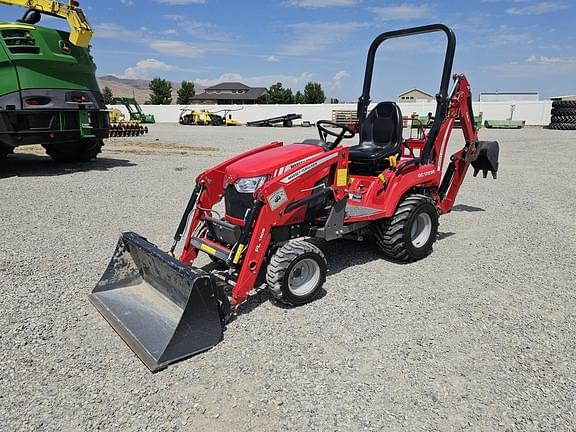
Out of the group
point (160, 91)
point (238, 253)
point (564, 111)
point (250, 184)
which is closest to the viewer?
point (238, 253)

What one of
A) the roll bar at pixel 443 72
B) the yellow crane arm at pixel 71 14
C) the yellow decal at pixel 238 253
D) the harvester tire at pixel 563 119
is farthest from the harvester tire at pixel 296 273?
the harvester tire at pixel 563 119

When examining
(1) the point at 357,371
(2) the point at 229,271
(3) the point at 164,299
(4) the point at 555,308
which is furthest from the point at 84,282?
(4) the point at 555,308

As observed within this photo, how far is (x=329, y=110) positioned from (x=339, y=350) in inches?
1582

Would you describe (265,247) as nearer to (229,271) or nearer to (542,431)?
(229,271)

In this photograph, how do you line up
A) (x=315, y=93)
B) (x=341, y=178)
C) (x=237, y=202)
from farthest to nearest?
(x=315, y=93)
(x=341, y=178)
(x=237, y=202)

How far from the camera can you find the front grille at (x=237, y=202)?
3.99 meters

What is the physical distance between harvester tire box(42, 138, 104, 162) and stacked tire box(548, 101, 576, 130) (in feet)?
97.7

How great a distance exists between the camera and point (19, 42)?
931 centimetres

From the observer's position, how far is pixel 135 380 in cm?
296

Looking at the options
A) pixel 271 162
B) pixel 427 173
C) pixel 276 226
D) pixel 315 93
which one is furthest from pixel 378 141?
pixel 315 93

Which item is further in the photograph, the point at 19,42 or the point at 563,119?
the point at 563,119

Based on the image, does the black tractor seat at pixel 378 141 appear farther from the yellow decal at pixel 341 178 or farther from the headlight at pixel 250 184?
the headlight at pixel 250 184

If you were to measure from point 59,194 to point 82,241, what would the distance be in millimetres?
3329

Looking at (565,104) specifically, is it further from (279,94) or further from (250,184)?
(279,94)
